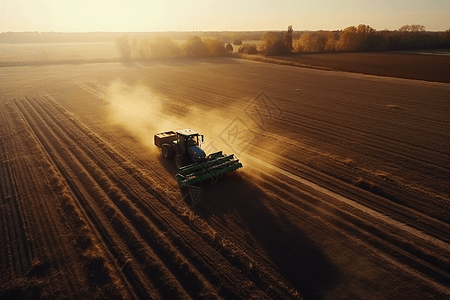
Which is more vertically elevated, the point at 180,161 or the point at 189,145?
the point at 189,145

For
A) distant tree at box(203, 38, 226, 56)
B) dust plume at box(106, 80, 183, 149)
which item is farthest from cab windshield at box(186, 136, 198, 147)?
distant tree at box(203, 38, 226, 56)

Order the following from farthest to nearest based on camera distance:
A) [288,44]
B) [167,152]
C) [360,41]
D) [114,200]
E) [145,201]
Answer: [360,41] < [288,44] < [167,152] < [114,200] < [145,201]

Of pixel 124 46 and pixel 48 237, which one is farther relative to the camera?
pixel 124 46

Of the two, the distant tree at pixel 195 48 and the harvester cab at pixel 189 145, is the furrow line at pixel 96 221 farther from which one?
the distant tree at pixel 195 48

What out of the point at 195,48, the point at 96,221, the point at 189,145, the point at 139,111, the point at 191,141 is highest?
the point at 195,48

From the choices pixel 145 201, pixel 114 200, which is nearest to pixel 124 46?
pixel 114 200

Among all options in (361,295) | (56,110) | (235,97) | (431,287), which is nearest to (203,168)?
(361,295)

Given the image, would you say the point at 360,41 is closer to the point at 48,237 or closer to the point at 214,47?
the point at 214,47

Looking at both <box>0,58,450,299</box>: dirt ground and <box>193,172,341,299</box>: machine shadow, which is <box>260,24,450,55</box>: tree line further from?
<box>193,172,341,299</box>: machine shadow

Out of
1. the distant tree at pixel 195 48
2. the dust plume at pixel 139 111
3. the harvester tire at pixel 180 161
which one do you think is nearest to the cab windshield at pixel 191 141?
the harvester tire at pixel 180 161
